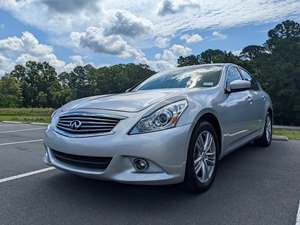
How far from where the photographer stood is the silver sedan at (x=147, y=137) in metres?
2.78

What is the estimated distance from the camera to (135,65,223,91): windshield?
13.3 ft

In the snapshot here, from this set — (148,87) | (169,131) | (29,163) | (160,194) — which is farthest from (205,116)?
(29,163)

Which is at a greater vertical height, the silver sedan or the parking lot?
the silver sedan

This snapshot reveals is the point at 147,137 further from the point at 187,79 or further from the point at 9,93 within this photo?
the point at 9,93

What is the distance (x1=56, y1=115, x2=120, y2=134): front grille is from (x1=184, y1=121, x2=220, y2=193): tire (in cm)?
79

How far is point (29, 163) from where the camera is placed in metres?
4.69

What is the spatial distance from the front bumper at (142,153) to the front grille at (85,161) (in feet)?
0.15

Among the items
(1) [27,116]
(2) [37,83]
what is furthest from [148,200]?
(2) [37,83]

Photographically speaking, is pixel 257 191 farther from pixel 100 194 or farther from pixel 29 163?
pixel 29 163

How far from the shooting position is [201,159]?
331 centimetres

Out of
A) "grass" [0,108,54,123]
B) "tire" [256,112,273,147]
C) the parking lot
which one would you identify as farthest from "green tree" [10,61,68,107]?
the parking lot

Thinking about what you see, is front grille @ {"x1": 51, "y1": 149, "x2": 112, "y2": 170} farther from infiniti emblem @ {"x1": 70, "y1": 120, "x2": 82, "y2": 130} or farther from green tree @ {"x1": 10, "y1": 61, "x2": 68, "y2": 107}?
green tree @ {"x1": 10, "y1": 61, "x2": 68, "y2": 107}

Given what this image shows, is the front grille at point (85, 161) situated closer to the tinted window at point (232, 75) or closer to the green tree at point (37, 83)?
the tinted window at point (232, 75)

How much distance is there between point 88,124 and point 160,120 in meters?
0.68
